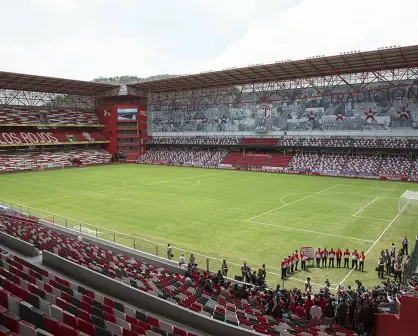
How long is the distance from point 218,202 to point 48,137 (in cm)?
5387

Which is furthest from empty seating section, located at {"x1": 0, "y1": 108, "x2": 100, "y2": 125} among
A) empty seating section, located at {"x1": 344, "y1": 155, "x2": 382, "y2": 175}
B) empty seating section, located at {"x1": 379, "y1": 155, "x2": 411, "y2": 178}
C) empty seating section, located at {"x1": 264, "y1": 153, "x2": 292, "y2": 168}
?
empty seating section, located at {"x1": 379, "y1": 155, "x2": 411, "y2": 178}

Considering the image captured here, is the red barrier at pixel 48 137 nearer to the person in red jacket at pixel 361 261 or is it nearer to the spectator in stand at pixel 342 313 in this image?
the person in red jacket at pixel 361 261

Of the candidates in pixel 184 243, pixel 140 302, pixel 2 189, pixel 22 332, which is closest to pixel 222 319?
pixel 140 302

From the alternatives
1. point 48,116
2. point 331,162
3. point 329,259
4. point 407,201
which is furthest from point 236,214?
point 48,116

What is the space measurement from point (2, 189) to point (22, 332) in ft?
142

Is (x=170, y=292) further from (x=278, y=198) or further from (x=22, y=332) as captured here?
(x=278, y=198)

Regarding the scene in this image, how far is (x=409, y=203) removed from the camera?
116 feet

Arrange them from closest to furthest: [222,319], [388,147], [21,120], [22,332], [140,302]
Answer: [22,332], [222,319], [140,302], [388,147], [21,120]

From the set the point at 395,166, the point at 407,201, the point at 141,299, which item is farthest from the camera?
the point at 395,166

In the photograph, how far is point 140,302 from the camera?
11.1 m

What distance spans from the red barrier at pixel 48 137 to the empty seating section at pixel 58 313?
66480 millimetres

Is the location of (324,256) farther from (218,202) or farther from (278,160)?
(278,160)

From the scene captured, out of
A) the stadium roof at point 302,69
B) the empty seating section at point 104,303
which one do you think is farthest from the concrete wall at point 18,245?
the stadium roof at point 302,69

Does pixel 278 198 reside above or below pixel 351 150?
below
